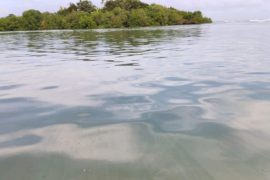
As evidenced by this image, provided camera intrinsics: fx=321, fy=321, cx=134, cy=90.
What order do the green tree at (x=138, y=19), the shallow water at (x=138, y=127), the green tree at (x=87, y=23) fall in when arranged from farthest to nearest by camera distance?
the green tree at (x=138, y=19)
the green tree at (x=87, y=23)
the shallow water at (x=138, y=127)

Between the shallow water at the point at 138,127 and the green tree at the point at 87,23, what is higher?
the green tree at the point at 87,23

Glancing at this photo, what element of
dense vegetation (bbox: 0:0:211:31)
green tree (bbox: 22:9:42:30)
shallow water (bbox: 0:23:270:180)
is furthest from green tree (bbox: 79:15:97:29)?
shallow water (bbox: 0:23:270:180)

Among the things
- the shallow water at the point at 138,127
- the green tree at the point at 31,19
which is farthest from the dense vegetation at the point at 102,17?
the shallow water at the point at 138,127

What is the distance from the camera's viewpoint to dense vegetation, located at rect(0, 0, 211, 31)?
61.0 metres

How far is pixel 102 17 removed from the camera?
62.0m

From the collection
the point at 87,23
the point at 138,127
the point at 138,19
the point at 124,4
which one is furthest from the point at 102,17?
the point at 138,127

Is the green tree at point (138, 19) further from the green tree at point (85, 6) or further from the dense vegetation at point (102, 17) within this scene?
the green tree at point (85, 6)

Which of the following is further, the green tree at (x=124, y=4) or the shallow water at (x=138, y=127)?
the green tree at (x=124, y=4)

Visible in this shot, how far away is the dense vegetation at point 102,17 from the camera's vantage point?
61000 mm

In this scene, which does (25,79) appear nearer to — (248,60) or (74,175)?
(74,175)

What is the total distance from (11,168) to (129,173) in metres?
0.89

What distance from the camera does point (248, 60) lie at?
309 inches

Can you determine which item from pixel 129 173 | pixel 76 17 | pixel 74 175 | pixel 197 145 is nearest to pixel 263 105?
pixel 197 145

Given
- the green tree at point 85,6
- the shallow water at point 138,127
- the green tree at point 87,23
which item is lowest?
the shallow water at point 138,127
